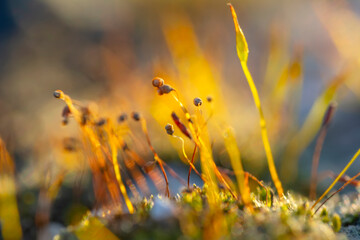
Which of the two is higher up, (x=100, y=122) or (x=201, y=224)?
(x=100, y=122)

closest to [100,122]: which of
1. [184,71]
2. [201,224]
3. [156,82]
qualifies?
[156,82]

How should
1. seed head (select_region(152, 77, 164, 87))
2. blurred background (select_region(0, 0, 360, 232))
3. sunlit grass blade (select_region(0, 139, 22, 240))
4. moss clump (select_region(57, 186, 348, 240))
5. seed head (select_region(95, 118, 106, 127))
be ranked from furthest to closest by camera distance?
blurred background (select_region(0, 0, 360, 232))
sunlit grass blade (select_region(0, 139, 22, 240))
seed head (select_region(95, 118, 106, 127))
seed head (select_region(152, 77, 164, 87))
moss clump (select_region(57, 186, 348, 240))

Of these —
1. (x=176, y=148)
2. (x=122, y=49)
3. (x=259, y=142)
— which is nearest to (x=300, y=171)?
(x=259, y=142)

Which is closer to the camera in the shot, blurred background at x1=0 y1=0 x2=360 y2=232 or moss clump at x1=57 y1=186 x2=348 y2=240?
moss clump at x1=57 y1=186 x2=348 y2=240

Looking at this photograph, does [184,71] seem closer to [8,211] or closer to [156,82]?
[8,211]

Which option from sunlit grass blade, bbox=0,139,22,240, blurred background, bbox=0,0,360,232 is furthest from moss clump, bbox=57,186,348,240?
sunlit grass blade, bbox=0,139,22,240

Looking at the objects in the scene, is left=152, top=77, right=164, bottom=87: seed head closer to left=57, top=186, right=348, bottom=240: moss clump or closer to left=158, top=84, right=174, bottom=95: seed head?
left=158, top=84, right=174, bottom=95: seed head

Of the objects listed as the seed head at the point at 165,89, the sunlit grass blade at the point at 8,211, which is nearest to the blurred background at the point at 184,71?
the sunlit grass blade at the point at 8,211

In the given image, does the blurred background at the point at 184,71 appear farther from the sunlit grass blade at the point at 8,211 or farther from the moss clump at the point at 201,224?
the moss clump at the point at 201,224
